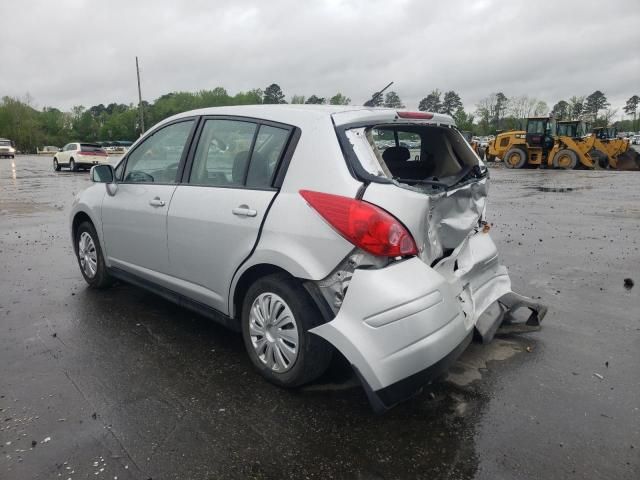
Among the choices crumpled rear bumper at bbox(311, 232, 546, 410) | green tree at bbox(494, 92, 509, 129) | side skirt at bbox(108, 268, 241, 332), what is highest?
green tree at bbox(494, 92, 509, 129)

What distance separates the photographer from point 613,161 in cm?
2620

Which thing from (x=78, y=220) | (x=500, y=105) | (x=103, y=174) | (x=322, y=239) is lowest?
(x=78, y=220)

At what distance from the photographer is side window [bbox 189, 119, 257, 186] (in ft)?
11.5

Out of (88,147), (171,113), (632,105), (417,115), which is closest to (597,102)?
(632,105)

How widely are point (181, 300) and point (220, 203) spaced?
925 mm

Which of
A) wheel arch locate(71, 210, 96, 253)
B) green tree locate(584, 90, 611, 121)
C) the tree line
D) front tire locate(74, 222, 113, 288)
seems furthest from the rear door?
green tree locate(584, 90, 611, 121)

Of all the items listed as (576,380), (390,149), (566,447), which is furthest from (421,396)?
(390,149)

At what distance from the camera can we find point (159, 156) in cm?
430

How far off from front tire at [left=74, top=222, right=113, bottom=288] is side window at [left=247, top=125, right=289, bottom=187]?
7.63 ft

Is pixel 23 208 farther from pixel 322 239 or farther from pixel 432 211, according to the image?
pixel 432 211

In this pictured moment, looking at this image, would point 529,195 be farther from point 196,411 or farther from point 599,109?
point 599,109

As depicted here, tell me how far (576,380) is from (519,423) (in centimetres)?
75

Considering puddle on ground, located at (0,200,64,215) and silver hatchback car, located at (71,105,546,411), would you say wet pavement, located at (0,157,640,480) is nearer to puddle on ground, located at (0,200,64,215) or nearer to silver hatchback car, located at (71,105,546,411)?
silver hatchback car, located at (71,105,546,411)

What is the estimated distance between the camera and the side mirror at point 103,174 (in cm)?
462
